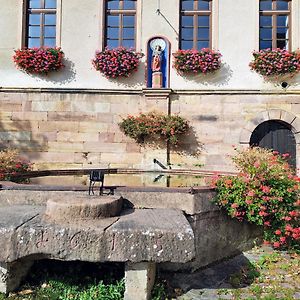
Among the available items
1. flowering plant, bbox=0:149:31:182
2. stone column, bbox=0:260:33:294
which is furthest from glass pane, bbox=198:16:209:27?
stone column, bbox=0:260:33:294

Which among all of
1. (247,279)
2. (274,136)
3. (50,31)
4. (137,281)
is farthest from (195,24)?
(137,281)

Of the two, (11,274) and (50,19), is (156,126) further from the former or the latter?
(11,274)

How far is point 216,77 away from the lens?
8.00 metres

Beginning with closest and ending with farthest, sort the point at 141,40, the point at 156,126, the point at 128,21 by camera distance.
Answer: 1. the point at 156,126
2. the point at 141,40
3. the point at 128,21

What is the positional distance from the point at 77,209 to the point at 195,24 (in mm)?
6906

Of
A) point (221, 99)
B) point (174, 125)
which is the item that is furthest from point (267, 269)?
point (221, 99)

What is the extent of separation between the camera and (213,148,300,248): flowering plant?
3.95 meters

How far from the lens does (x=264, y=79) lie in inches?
311

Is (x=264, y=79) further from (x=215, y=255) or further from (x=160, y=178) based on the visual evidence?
(x=215, y=255)

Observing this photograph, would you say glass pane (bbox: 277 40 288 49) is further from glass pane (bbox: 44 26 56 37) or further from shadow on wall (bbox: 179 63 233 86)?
glass pane (bbox: 44 26 56 37)

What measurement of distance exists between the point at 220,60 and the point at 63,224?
6530 mm

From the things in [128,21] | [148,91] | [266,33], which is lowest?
[148,91]

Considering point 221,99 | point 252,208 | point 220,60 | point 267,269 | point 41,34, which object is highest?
point 41,34

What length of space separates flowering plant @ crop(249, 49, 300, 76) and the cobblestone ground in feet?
16.9
